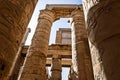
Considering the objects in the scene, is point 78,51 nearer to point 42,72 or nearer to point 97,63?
point 42,72

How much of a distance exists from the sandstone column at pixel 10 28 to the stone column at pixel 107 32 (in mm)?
1528

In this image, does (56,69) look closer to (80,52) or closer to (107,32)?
(80,52)

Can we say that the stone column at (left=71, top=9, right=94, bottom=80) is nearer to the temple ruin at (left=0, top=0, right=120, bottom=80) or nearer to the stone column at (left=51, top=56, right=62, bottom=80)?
the temple ruin at (left=0, top=0, right=120, bottom=80)

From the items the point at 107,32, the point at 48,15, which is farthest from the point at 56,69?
the point at 107,32

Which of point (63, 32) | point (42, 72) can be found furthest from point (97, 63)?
point (63, 32)

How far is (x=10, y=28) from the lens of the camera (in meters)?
3.05

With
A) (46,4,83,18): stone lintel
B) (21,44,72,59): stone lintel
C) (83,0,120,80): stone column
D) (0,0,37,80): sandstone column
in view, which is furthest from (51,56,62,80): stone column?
(83,0,120,80): stone column

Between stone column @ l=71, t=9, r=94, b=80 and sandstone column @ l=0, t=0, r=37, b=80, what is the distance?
3.78 metres

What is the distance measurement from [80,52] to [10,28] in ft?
15.5

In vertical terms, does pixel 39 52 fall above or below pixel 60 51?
below

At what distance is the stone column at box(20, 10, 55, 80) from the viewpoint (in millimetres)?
6719

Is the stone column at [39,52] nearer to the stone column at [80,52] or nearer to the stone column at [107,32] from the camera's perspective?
the stone column at [80,52]

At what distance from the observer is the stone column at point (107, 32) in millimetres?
1784

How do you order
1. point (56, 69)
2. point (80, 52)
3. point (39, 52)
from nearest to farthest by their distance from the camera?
1. point (80, 52)
2. point (39, 52)
3. point (56, 69)
